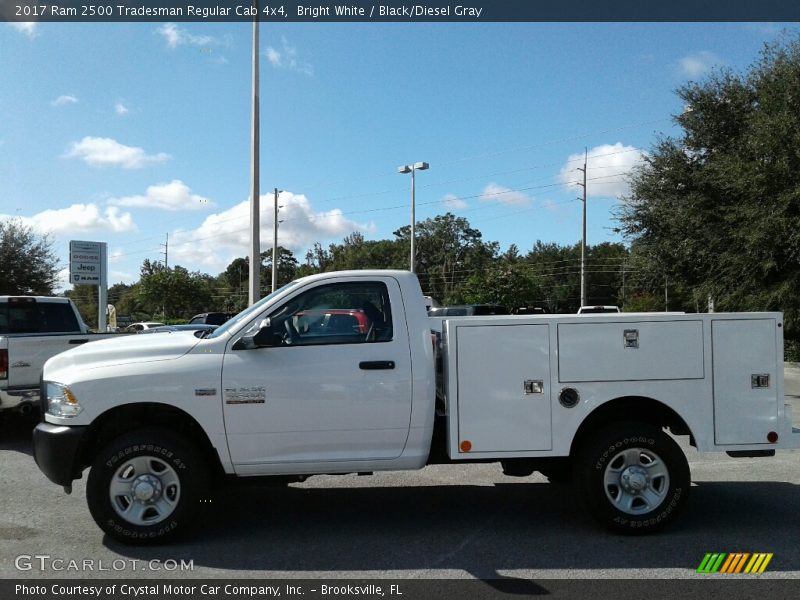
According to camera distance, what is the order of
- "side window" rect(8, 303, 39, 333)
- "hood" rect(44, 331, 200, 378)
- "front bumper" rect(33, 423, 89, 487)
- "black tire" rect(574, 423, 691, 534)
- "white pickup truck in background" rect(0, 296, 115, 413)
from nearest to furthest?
"front bumper" rect(33, 423, 89, 487) → "hood" rect(44, 331, 200, 378) → "black tire" rect(574, 423, 691, 534) → "white pickup truck in background" rect(0, 296, 115, 413) → "side window" rect(8, 303, 39, 333)

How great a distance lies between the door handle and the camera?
17.1 feet

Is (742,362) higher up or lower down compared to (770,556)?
Result: higher up

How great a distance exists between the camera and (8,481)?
287 inches

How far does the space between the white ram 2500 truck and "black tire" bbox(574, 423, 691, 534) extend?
0.01 meters

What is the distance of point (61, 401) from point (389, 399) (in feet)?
7.91

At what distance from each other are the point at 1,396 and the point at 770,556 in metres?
8.24

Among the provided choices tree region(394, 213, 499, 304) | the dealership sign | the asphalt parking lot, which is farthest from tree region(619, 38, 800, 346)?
tree region(394, 213, 499, 304)

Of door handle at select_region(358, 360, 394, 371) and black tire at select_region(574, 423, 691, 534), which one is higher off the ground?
door handle at select_region(358, 360, 394, 371)

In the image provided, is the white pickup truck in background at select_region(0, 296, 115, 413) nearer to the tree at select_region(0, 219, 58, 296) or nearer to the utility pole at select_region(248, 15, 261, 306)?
the utility pole at select_region(248, 15, 261, 306)

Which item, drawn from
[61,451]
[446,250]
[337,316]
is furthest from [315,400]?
[446,250]

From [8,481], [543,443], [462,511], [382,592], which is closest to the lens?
[382,592]

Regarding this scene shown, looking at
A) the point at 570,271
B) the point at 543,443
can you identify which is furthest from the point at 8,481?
the point at 570,271

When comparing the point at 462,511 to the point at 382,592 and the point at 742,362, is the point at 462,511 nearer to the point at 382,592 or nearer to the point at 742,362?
the point at 382,592

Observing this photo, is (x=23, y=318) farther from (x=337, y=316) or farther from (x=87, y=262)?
(x=87, y=262)
